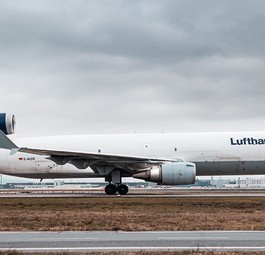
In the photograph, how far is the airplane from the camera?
33.6 m

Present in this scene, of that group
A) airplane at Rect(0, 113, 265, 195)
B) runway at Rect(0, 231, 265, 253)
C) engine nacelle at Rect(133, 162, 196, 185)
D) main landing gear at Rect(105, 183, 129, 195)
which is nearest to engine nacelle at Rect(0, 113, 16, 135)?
airplane at Rect(0, 113, 265, 195)

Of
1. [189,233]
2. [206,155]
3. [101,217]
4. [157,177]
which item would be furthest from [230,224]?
[206,155]

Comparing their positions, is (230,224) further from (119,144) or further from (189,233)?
(119,144)

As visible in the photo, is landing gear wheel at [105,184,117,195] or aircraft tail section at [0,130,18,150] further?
landing gear wheel at [105,184,117,195]

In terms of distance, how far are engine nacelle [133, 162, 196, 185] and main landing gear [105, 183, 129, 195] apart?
9.17 feet

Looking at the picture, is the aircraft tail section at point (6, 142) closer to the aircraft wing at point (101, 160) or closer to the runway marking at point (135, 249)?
the aircraft wing at point (101, 160)

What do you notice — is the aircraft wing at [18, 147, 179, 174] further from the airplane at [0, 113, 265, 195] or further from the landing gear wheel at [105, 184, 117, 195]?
the landing gear wheel at [105, 184, 117, 195]

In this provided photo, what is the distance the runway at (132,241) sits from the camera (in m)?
10.4

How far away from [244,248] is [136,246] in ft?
6.95

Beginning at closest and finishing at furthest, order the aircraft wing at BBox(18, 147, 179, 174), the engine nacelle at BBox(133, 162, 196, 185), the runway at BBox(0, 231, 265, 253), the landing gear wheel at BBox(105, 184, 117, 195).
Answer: the runway at BBox(0, 231, 265, 253), the engine nacelle at BBox(133, 162, 196, 185), the aircraft wing at BBox(18, 147, 179, 174), the landing gear wheel at BBox(105, 184, 117, 195)

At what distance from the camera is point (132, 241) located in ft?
37.7

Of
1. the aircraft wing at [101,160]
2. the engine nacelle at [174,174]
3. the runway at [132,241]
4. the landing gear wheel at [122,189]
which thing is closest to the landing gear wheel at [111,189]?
the landing gear wheel at [122,189]

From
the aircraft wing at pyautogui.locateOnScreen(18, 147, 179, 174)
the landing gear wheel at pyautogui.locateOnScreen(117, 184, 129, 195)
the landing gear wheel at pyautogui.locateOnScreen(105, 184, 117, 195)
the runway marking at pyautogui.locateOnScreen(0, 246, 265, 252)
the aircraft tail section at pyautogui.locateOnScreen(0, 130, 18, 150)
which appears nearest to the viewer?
the runway marking at pyautogui.locateOnScreen(0, 246, 265, 252)

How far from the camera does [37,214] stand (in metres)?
19.0
